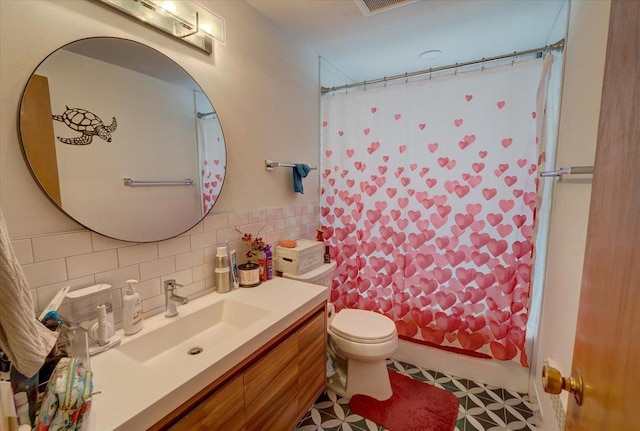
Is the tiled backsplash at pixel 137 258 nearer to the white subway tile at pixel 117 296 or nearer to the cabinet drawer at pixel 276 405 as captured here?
the white subway tile at pixel 117 296

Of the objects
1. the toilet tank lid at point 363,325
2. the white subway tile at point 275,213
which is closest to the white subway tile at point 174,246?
the white subway tile at point 275,213

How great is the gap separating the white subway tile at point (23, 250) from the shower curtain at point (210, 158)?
636 mm

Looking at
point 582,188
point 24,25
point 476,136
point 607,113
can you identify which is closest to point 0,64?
point 24,25

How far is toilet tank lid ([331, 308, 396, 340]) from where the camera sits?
1.72 metres

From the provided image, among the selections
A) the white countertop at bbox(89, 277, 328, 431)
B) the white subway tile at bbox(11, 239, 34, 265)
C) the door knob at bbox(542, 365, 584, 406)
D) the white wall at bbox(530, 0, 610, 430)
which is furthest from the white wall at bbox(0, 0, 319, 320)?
the white wall at bbox(530, 0, 610, 430)

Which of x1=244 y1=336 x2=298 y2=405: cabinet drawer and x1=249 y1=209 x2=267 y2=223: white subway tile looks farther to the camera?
x1=249 y1=209 x2=267 y2=223: white subway tile

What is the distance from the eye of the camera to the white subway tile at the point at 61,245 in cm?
92

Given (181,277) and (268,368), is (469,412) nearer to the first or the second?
(268,368)

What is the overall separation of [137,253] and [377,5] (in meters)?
1.81

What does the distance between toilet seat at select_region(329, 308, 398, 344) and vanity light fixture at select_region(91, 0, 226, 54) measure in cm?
177

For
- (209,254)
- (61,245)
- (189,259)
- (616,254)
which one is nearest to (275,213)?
(209,254)

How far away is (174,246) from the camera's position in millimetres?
1326

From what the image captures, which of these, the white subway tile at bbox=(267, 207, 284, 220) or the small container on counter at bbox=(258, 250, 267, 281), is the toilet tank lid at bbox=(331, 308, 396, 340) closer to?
the small container on counter at bbox=(258, 250, 267, 281)

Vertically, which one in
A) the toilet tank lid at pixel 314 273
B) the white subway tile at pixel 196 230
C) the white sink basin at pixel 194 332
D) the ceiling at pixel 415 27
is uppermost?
the ceiling at pixel 415 27
